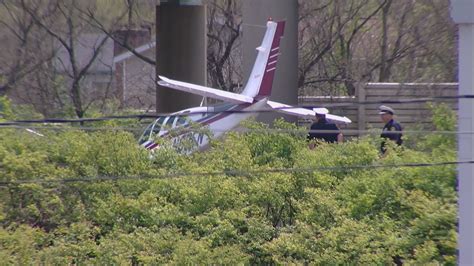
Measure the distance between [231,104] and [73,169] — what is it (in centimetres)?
1006

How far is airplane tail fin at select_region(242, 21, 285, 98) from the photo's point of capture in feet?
74.1

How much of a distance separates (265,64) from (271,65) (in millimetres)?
407

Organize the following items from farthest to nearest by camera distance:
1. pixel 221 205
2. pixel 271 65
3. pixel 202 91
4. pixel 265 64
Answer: pixel 271 65 → pixel 265 64 → pixel 202 91 → pixel 221 205

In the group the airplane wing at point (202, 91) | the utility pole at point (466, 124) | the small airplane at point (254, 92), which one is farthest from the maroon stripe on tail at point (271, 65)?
the utility pole at point (466, 124)

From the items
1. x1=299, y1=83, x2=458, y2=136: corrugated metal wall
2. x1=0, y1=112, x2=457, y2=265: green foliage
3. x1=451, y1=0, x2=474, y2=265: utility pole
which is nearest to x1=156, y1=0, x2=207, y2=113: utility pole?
x1=299, y1=83, x2=458, y2=136: corrugated metal wall

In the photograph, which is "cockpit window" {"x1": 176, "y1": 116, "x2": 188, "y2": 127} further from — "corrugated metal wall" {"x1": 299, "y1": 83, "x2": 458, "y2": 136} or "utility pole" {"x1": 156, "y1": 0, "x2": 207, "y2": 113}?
"corrugated metal wall" {"x1": 299, "y1": 83, "x2": 458, "y2": 136}

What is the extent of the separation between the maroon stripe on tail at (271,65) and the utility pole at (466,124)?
604 inches

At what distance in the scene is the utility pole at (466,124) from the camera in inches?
284

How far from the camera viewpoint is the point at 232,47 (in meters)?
31.2

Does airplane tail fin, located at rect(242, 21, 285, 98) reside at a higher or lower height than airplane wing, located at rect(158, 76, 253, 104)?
higher

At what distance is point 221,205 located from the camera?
10.8m

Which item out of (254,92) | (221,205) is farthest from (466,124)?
(254,92)

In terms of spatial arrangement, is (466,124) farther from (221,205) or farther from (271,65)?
(271,65)

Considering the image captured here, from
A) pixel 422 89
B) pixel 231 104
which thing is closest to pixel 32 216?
pixel 231 104
